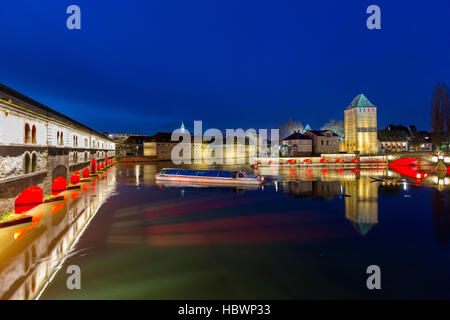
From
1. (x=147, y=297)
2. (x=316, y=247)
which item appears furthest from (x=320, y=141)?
(x=147, y=297)

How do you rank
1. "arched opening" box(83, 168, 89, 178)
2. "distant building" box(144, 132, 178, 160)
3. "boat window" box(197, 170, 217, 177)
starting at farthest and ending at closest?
"distant building" box(144, 132, 178, 160)
"arched opening" box(83, 168, 89, 178)
"boat window" box(197, 170, 217, 177)

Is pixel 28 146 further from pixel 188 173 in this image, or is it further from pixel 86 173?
pixel 86 173

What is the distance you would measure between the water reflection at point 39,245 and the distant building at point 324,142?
81.5m

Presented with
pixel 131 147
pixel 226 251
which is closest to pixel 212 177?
pixel 226 251

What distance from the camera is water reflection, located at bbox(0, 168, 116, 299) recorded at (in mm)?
8102

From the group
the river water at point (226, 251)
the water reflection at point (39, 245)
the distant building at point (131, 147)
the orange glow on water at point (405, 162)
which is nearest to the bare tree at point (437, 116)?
the orange glow on water at point (405, 162)

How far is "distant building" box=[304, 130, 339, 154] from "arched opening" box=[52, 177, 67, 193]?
7943 centimetres

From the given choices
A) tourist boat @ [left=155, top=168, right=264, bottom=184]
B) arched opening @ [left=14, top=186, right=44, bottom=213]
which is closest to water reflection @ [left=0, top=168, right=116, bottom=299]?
arched opening @ [left=14, top=186, right=44, bottom=213]

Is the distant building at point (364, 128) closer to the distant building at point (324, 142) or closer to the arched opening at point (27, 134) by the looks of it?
the distant building at point (324, 142)

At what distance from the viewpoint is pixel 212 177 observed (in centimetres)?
3394

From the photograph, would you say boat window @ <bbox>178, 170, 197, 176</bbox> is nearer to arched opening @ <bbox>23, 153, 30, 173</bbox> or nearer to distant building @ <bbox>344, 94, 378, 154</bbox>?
arched opening @ <bbox>23, 153, 30, 173</bbox>

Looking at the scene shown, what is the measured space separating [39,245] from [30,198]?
9.84 m

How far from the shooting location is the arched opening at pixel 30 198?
18375 millimetres
